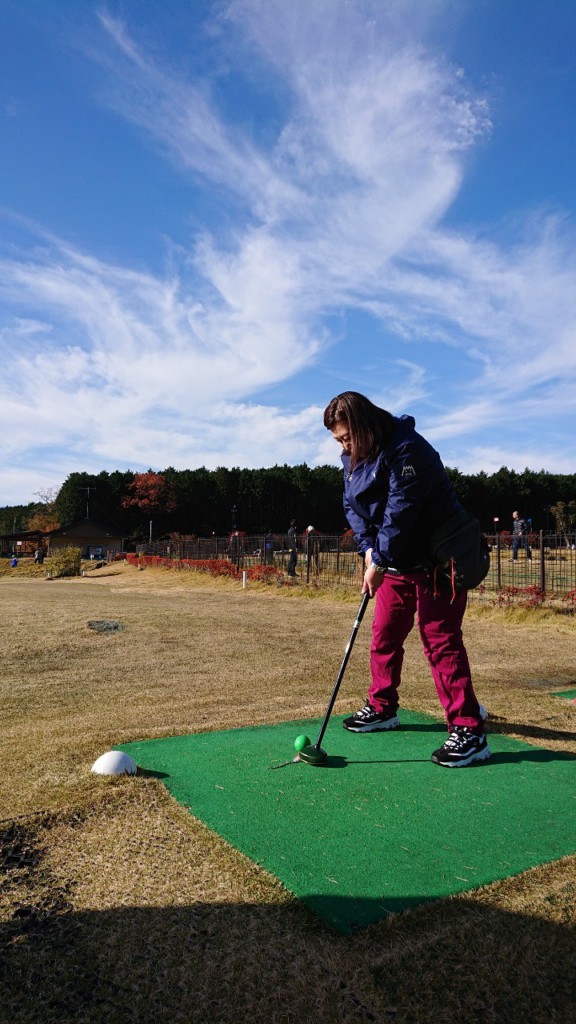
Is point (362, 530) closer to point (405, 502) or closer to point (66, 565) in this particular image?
point (405, 502)

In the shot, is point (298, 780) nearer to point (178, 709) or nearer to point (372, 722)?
point (372, 722)

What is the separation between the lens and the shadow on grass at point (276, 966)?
173 centimetres

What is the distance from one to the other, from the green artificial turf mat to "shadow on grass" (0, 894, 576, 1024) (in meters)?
0.14

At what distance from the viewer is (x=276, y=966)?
6.28ft

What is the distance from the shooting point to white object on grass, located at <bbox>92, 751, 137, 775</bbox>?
11.2 ft

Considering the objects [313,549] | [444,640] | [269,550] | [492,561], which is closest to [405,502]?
[444,640]

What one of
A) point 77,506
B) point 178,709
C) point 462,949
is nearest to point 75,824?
point 462,949

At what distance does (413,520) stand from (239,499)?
230ft

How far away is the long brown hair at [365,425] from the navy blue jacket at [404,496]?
5cm

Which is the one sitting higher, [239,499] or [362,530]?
[239,499]

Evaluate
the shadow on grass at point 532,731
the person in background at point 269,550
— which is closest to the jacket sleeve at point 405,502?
the shadow on grass at point 532,731

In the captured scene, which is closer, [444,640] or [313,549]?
[444,640]

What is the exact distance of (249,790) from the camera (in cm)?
323

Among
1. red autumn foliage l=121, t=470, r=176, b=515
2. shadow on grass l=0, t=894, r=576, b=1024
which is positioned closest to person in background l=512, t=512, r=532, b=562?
shadow on grass l=0, t=894, r=576, b=1024
